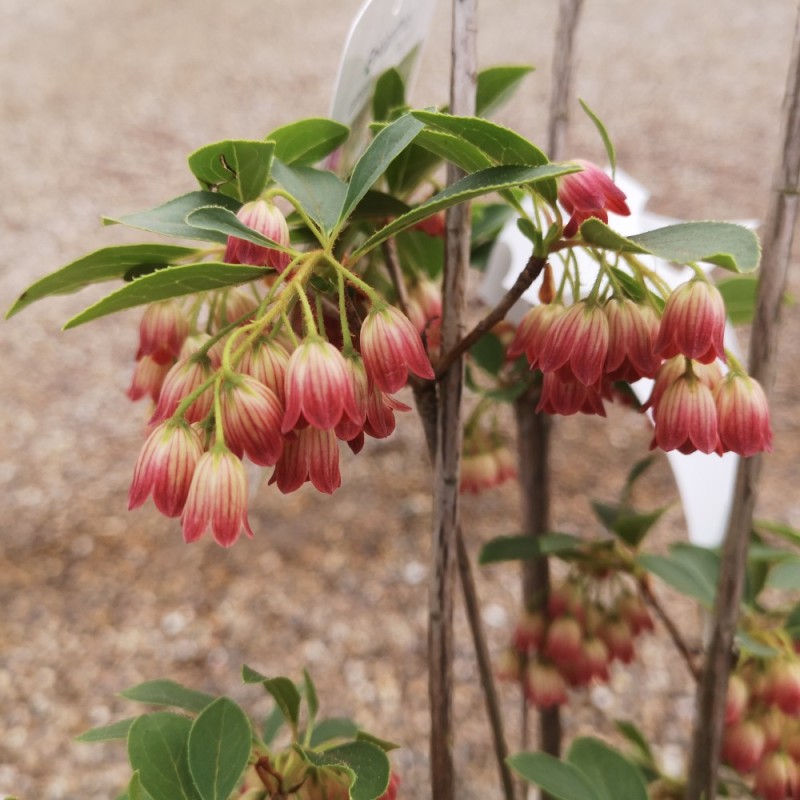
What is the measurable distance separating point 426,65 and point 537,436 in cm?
352

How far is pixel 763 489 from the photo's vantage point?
5.78 ft

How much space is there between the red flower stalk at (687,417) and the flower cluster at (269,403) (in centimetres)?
14

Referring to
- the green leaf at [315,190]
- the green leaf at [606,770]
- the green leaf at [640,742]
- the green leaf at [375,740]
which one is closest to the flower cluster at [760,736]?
the green leaf at [606,770]

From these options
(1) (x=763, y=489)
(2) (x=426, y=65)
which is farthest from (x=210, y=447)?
(2) (x=426, y=65)

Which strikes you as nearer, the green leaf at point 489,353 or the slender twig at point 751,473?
the slender twig at point 751,473

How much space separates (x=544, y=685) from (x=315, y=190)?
1.97 ft

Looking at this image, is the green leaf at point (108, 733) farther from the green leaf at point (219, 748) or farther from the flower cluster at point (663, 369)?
the flower cluster at point (663, 369)

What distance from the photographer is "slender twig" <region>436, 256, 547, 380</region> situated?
48 cm

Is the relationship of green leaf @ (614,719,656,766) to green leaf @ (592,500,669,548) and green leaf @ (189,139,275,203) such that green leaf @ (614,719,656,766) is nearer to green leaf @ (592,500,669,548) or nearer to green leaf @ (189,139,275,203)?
green leaf @ (592,500,669,548)

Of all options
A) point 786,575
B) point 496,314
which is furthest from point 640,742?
point 496,314

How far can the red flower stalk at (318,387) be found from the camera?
1.43ft

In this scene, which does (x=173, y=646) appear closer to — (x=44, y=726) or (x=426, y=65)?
(x=44, y=726)

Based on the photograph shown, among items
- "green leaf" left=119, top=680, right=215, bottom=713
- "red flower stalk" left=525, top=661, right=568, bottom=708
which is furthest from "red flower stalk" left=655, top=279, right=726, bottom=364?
"red flower stalk" left=525, top=661, right=568, bottom=708

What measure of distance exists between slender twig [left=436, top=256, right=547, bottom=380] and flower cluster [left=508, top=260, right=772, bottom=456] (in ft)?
0.11
